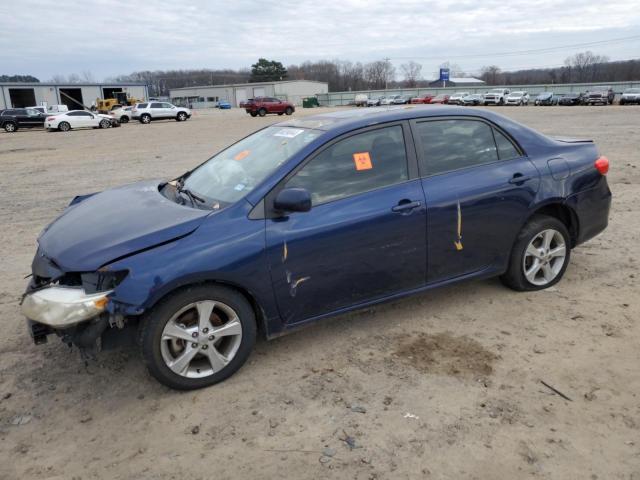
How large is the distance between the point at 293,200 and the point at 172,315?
→ 105 cm

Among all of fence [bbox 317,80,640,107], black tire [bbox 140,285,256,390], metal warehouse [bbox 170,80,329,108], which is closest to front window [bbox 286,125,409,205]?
black tire [bbox 140,285,256,390]

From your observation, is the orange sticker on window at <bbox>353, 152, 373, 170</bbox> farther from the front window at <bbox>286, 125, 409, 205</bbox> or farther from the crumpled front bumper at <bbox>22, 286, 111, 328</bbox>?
the crumpled front bumper at <bbox>22, 286, 111, 328</bbox>

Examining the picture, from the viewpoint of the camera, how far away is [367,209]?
3643 mm

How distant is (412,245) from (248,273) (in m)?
1.28

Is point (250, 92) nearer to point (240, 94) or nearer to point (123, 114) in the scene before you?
point (240, 94)

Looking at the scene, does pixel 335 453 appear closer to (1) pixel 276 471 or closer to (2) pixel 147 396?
(1) pixel 276 471

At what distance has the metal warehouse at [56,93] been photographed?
63.9m

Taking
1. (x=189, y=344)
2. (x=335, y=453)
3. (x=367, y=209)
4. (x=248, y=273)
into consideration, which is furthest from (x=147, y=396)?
(x=367, y=209)

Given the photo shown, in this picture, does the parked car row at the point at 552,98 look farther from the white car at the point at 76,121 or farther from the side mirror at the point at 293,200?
the side mirror at the point at 293,200

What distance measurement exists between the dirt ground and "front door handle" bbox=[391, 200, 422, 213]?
99 cm

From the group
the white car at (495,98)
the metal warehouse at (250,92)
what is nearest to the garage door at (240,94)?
the metal warehouse at (250,92)

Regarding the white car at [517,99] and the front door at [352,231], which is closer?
the front door at [352,231]

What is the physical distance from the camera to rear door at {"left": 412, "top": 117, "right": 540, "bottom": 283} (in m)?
3.94

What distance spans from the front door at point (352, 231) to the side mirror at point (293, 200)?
118 millimetres
